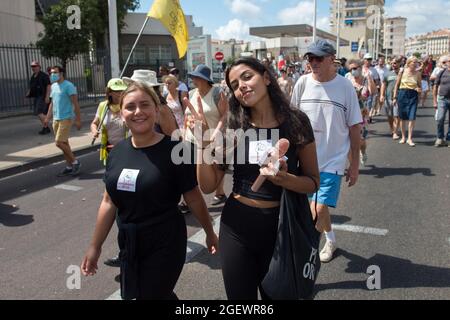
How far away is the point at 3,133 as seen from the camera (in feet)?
39.1

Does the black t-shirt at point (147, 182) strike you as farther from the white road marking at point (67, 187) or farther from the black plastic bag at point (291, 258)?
the white road marking at point (67, 187)

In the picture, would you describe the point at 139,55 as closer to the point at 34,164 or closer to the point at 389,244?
the point at 34,164

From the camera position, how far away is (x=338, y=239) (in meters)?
4.46

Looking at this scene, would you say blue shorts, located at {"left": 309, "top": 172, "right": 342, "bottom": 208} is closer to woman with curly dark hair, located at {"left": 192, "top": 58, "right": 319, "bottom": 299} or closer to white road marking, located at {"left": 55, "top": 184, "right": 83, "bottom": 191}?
woman with curly dark hair, located at {"left": 192, "top": 58, "right": 319, "bottom": 299}

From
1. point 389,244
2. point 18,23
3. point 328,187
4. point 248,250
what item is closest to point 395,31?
point 18,23

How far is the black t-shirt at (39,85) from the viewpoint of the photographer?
12391mm

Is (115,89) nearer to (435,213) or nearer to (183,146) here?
(183,146)

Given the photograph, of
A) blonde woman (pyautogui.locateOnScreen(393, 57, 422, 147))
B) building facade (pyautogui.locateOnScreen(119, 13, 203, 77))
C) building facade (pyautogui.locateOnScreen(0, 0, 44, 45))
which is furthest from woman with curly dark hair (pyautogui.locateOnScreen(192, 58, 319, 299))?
building facade (pyautogui.locateOnScreen(119, 13, 203, 77))

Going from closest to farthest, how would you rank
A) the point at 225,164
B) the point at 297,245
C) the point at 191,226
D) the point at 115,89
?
the point at 297,245, the point at 225,164, the point at 115,89, the point at 191,226

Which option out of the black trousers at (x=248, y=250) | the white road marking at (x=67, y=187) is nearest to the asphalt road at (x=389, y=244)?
the black trousers at (x=248, y=250)

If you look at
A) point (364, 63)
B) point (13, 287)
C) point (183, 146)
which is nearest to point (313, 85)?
point (183, 146)

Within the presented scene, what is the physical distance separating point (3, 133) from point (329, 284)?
36.2 ft

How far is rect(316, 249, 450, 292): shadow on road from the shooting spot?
3488 mm

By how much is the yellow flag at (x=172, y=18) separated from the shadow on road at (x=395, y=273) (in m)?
4.95
